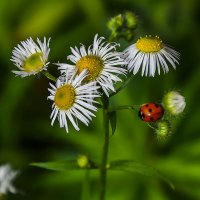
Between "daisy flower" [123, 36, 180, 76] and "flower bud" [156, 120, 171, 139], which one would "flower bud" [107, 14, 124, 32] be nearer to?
"daisy flower" [123, 36, 180, 76]

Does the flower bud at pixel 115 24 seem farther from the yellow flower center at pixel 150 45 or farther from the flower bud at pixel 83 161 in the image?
the flower bud at pixel 83 161

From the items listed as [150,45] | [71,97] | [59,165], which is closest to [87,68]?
[71,97]

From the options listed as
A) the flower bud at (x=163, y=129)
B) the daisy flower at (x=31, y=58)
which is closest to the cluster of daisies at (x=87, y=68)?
the daisy flower at (x=31, y=58)

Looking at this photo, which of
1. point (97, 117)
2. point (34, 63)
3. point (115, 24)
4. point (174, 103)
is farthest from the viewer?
point (97, 117)

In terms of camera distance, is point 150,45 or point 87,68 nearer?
point 87,68

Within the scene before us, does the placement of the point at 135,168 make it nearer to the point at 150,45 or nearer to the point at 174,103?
the point at 174,103

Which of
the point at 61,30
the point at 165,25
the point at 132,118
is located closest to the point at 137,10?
the point at 165,25

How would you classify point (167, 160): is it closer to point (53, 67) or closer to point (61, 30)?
point (53, 67)

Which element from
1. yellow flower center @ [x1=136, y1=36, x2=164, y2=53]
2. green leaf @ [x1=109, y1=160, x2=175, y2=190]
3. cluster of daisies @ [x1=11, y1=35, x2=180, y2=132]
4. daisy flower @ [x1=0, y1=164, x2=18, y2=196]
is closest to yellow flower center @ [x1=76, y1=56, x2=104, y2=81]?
cluster of daisies @ [x1=11, y1=35, x2=180, y2=132]
